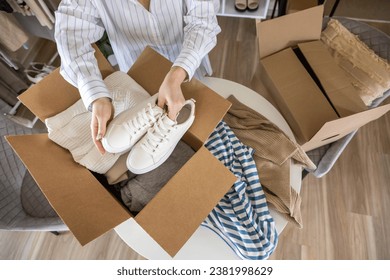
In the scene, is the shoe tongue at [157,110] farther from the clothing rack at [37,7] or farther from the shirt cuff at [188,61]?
the clothing rack at [37,7]

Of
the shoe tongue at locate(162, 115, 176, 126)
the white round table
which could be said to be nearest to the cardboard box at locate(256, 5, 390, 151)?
the white round table

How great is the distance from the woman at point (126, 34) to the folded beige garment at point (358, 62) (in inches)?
24.5

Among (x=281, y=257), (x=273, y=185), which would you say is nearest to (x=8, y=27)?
(x=273, y=185)

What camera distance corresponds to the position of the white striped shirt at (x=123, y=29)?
2.30 ft

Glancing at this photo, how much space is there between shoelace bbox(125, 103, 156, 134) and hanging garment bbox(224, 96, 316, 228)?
310mm

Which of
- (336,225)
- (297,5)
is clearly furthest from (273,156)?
(297,5)

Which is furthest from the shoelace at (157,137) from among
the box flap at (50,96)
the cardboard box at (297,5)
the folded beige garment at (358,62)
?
the cardboard box at (297,5)

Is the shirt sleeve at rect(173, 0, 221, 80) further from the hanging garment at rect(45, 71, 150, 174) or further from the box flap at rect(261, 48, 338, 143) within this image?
the box flap at rect(261, 48, 338, 143)

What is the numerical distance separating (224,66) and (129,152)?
125 centimetres

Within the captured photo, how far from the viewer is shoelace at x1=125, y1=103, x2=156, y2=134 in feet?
2.13

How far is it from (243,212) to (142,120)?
363 mm
